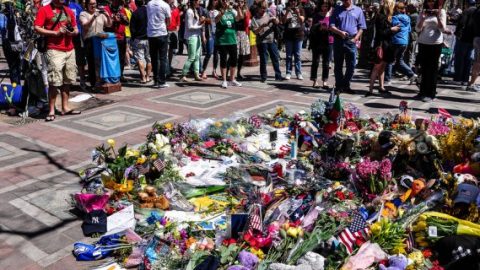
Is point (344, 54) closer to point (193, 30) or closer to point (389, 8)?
point (389, 8)

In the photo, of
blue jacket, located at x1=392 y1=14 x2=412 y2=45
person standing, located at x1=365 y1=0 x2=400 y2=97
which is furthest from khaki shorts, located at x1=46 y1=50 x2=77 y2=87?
blue jacket, located at x1=392 y1=14 x2=412 y2=45

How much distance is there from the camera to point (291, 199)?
407 centimetres

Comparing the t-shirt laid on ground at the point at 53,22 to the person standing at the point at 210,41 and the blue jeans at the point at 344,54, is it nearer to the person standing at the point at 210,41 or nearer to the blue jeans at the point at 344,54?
the person standing at the point at 210,41

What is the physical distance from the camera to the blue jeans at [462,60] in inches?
416

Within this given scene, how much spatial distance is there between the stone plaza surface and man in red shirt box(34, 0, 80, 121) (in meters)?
0.66

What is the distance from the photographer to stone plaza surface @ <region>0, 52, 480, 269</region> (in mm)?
3771

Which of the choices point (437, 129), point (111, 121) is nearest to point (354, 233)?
point (437, 129)

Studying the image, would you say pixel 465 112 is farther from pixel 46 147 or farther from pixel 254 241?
pixel 46 147

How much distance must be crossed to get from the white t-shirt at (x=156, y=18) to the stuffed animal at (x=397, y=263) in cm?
729

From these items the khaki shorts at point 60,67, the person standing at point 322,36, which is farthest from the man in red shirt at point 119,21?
the person standing at point 322,36

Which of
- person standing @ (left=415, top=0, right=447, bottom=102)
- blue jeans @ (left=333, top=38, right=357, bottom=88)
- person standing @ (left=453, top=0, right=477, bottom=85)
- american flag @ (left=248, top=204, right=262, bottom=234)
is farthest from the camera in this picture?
person standing @ (left=453, top=0, right=477, bottom=85)

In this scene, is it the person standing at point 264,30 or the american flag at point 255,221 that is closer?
the american flag at point 255,221

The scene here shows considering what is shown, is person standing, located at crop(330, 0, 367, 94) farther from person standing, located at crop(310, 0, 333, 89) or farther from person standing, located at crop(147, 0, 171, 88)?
Answer: person standing, located at crop(147, 0, 171, 88)

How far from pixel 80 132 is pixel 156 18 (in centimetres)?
351
